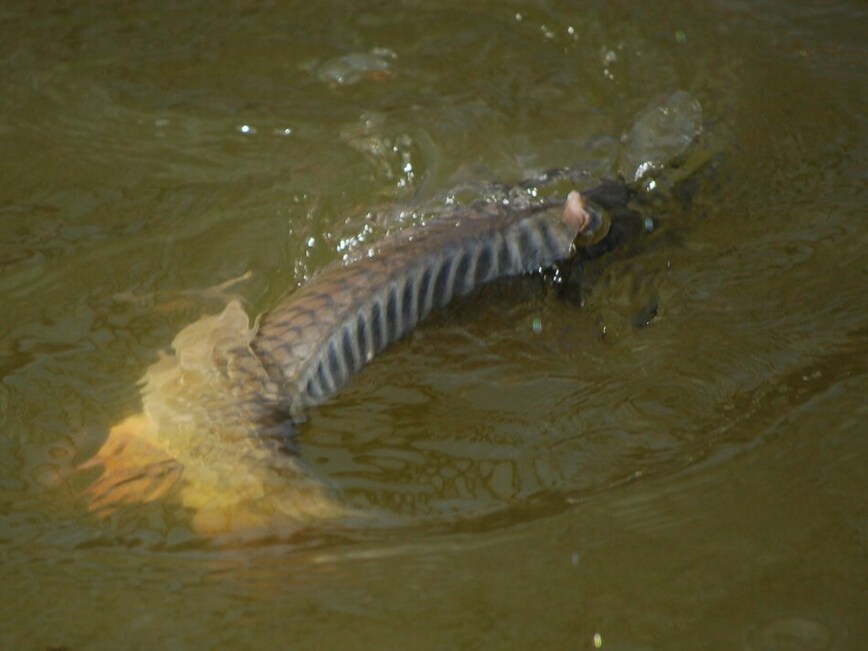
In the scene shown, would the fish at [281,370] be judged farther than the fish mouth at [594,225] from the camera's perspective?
No

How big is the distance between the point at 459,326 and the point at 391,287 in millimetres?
369

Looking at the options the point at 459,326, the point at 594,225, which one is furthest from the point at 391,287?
the point at 594,225

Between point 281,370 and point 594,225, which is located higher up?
point 594,225

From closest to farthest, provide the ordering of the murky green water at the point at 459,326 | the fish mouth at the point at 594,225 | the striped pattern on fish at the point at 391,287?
the murky green water at the point at 459,326
the striped pattern on fish at the point at 391,287
the fish mouth at the point at 594,225

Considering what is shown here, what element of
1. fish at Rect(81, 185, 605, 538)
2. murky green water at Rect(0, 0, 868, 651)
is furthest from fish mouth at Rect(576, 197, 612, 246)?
murky green water at Rect(0, 0, 868, 651)

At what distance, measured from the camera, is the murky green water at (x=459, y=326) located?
9.42 feet

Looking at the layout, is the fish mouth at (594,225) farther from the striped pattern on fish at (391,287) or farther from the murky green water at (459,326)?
the murky green water at (459,326)

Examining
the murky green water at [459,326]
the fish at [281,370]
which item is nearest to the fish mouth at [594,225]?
the fish at [281,370]

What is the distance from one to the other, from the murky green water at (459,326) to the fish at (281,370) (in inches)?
2.8

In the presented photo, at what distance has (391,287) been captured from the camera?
350cm

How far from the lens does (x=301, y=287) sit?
3.85 m

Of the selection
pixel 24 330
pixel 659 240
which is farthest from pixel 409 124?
pixel 24 330

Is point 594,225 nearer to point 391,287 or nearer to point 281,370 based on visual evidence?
point 391,287

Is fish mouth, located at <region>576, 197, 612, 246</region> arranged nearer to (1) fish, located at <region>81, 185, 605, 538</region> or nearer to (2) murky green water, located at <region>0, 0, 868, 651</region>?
(1) fish, located at <region>81, 185, 605, 538</region>
